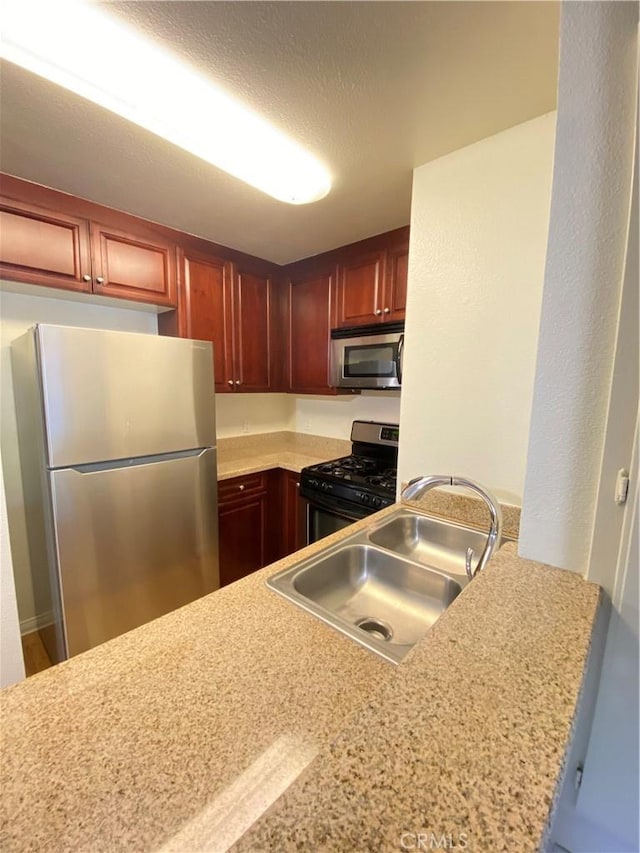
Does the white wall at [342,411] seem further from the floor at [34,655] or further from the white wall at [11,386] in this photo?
the floor at [34,655]

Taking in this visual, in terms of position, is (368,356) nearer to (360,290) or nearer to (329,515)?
(360,290)

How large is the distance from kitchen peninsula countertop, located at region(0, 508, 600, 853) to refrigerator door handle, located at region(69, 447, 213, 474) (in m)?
1.04

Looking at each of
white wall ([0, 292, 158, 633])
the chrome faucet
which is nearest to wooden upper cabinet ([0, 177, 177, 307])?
white wall ([0, 292, 158, 633])

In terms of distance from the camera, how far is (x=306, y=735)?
533mm

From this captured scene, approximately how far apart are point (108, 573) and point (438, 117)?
2304 mm

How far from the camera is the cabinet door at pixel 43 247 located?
1537 mm

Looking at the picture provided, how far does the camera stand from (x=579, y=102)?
0.66 meters

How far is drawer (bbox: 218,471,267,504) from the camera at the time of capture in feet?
7.32

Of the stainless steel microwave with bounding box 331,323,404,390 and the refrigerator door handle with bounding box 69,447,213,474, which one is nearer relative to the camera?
the refrigerator door handle with bounding box 69,447,213,474

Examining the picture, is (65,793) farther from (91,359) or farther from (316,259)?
(316,259)

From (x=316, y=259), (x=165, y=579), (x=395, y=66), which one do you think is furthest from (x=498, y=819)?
(x=316, y=259)

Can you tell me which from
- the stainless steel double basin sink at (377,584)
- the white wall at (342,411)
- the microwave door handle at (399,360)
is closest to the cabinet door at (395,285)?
the microwave door handle at (399,360)

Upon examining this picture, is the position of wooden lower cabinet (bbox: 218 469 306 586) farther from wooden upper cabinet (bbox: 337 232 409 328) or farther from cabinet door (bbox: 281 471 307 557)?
wooden upper cabinet (bbox: 337 232 409 328)

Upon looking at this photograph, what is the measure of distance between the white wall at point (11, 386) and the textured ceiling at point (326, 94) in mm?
628
